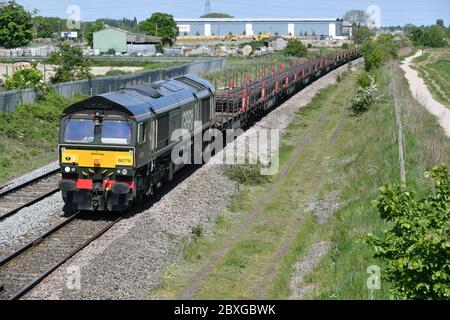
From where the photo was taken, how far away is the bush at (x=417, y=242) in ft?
29.5

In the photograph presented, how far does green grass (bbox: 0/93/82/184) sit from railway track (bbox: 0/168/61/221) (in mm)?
1416

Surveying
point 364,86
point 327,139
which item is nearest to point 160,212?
point 327,139

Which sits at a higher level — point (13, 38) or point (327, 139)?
point (13, 38)

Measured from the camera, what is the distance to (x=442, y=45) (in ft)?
480

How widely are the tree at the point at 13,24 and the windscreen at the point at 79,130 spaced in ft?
225

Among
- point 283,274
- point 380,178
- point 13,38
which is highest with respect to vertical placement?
point 13,38

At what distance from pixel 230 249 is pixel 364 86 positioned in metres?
28.0

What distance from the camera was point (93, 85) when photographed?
4188 centimetres

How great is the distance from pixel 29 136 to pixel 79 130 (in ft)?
41.8

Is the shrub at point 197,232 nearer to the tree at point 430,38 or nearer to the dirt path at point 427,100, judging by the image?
the dirt path at point 427,100

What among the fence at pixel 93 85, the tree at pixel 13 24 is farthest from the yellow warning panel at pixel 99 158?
the tree at pixel 13 24

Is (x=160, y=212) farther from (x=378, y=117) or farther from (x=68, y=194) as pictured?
(x=378, y=117)

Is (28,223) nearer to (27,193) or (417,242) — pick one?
(27,193)

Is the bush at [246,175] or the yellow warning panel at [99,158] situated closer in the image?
the yellow warning panel at [99,158]
